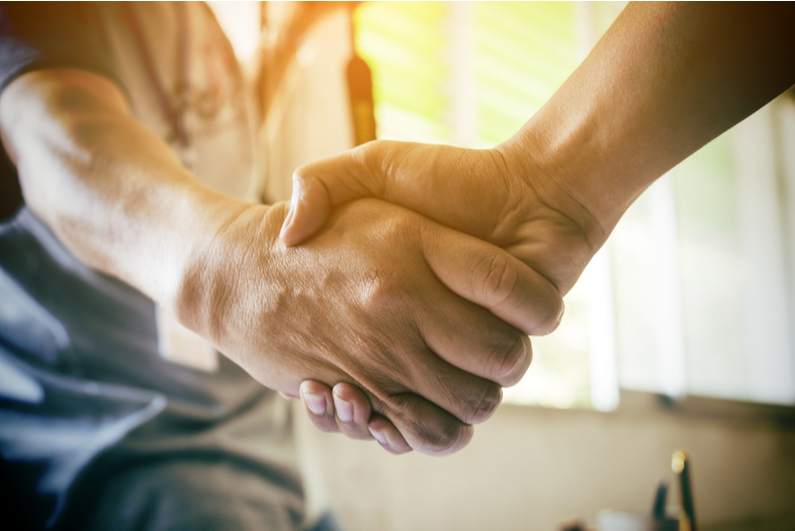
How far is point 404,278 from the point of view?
512 mm

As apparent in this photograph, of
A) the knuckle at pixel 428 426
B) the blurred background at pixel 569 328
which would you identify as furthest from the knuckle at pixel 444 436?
the blurred background at pixel 569 328

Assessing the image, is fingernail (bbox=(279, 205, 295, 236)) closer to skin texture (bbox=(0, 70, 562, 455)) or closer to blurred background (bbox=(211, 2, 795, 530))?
skin texture (bbox=(0, 70, 562, 455))

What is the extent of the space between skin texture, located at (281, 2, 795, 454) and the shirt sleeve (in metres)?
0.56

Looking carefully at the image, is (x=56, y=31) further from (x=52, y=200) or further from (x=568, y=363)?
(x=568, y=363)

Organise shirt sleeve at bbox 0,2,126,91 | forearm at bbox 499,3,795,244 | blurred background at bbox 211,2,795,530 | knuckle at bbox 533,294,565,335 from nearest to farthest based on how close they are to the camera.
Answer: forearm at bbox 499,3,795,244
knuckle at bbox 533,294,565,335
shirt sleeve at bbox 0,2,126,91
blurred background at bbox 211,2,795,530

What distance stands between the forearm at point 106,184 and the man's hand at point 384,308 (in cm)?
6

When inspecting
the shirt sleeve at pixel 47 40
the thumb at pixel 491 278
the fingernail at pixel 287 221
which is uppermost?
the shirt sleeve at pixel 47 40

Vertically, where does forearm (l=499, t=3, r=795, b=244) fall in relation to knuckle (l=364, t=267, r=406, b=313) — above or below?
above

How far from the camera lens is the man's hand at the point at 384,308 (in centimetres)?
51

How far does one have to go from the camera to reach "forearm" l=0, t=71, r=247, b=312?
59 centimetres

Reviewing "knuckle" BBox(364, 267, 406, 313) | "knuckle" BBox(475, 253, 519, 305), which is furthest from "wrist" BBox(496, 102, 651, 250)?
"knuckle" BBox(364, 267, 406, 313)

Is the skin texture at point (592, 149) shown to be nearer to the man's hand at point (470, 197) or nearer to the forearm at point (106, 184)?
the man's hand at point (470, 197)

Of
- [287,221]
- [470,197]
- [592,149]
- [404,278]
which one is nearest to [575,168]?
[592,149]

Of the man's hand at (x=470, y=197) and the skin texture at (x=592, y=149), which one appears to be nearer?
the skin texture at (x=592, y=149)
